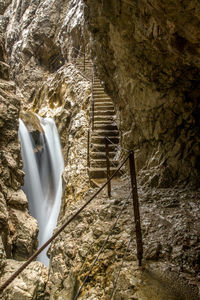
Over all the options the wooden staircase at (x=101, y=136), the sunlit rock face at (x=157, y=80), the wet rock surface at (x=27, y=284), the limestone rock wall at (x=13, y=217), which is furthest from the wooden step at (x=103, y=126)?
the wet rock surface at (x=27, y=284)

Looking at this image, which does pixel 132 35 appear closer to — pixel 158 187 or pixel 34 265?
pixel 158 187

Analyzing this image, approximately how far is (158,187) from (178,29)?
3040 millimetres

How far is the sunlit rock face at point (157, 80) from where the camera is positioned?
8.70 ft

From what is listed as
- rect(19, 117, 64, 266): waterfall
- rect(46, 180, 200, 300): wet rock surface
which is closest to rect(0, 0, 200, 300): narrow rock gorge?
rect(46, 180, 200, 300): wet rock surface

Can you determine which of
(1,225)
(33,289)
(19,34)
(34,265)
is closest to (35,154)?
(1,225)

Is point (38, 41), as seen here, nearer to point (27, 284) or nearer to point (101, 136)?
point (101, 136)

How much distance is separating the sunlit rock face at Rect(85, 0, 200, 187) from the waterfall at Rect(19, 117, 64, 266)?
6.62 meters

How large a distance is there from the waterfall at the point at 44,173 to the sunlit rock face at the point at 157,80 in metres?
6.62

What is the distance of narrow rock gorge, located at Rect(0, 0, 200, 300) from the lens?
93.5 inches

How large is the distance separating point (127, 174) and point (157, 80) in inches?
111

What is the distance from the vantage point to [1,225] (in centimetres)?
559

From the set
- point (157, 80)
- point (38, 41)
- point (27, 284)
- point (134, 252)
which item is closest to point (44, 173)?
point (27, 284)

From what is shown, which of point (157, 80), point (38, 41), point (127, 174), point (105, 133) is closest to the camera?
point (157, 80)

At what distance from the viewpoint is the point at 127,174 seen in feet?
19.2
